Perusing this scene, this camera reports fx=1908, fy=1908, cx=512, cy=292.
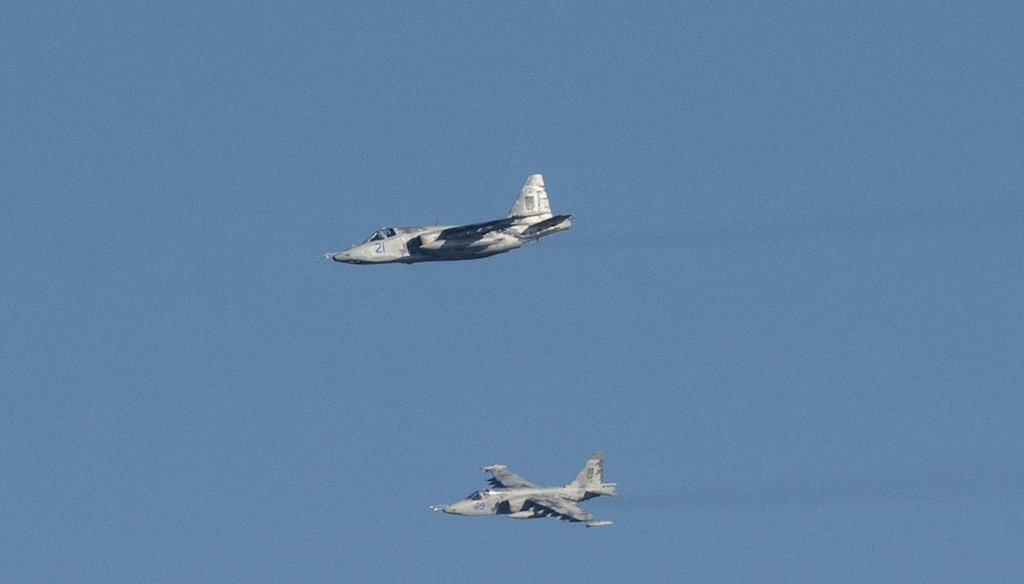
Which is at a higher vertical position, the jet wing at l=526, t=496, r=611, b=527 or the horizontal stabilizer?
the horizontal stabilizer

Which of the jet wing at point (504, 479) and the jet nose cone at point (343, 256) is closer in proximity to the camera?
the jet nose cone at point (343, 256)

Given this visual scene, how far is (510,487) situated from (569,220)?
21343 mm

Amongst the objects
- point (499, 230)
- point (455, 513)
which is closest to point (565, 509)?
point (455, 513)

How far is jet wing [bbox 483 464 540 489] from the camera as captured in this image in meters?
116

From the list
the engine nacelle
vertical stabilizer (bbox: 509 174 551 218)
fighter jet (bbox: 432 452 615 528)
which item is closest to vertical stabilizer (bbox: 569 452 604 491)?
fighter jet (bbox: 432 452 615 528)

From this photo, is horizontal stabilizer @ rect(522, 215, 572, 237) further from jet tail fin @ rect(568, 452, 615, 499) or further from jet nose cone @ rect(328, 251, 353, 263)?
jet tail fin @ rect(568, 452, 615, 499)

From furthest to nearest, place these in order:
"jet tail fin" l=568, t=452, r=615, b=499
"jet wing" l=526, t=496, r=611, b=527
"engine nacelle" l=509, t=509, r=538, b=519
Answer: "jet tail fin" l=568, t=452, r=615, b=499 < "engine nacelle" l=509, t=509, r=538, b=519 < "jet wing" l=526, t=496, r=611, b=527

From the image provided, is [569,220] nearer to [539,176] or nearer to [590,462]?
[539,176]

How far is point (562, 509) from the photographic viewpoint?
107500mm

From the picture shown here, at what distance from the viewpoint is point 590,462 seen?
11700cm

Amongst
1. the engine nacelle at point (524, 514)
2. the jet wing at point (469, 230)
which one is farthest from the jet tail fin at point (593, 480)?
the jet wing at point (469, 230)

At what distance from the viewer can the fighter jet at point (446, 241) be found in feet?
325

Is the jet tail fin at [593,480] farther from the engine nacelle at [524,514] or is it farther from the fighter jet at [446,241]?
the fighter jet at [446,241]

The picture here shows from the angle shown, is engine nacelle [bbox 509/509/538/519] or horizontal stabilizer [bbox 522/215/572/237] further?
engine nacelle [bbox 509/509/538/519]
